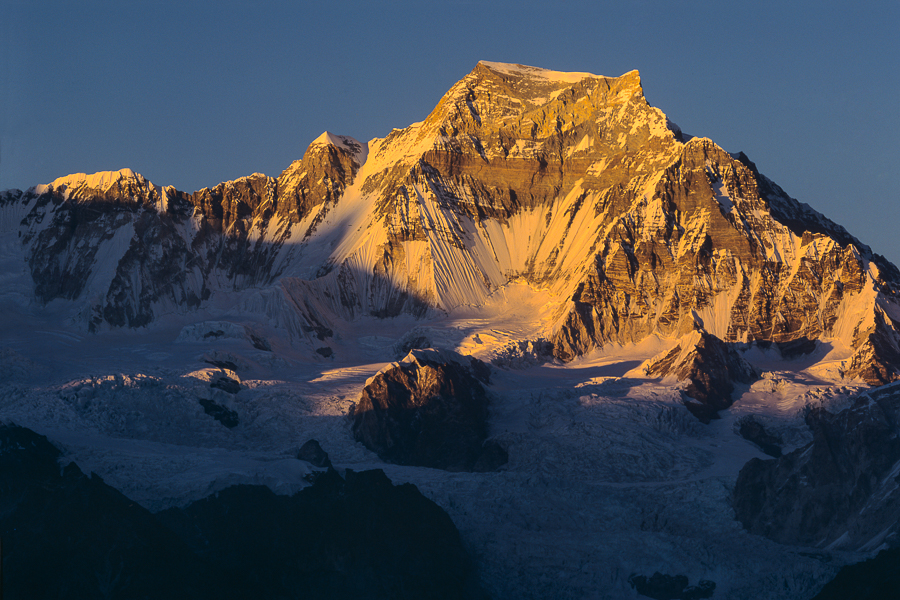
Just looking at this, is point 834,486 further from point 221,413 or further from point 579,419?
point 221,413

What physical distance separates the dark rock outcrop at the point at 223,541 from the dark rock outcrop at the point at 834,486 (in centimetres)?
3079

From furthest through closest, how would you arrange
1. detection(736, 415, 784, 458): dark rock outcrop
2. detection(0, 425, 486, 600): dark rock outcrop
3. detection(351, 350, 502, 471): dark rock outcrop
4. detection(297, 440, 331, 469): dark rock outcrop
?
detection(736, 415, 784, 458): dark rock outcrop < detection(351, 350, 502, 471): dark rock outcrop < detection(297, 440, 331, 469): dark rock outcrop < detection(0, 425, 486, 600): dark rock outcrop

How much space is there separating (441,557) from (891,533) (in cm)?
3637

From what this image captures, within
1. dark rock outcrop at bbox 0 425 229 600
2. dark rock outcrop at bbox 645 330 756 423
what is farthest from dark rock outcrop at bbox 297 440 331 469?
dark rock outcrop at bbox 645 330 756 423

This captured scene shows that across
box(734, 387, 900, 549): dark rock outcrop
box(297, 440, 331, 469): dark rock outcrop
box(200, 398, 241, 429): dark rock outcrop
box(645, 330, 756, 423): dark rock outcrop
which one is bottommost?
box(297, 440, 331, 469): dark rock outcrop

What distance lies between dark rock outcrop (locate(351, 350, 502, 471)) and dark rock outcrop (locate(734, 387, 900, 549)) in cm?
3190

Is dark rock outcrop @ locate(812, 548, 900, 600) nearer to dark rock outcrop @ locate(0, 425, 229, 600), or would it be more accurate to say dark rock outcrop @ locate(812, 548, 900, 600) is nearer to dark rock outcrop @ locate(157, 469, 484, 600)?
dark rock outcrop @ locate(157, 469, 484, 600)

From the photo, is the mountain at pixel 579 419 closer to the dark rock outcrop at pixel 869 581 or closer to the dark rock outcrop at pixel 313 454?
the dark rock outcrop at pixel 313 454

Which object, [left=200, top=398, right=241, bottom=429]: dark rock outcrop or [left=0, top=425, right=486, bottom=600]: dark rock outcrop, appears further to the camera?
[left=200, top=398, right=241, bottom=429]: dark rock outcrop

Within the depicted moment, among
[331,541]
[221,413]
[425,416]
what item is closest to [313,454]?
[221,413]

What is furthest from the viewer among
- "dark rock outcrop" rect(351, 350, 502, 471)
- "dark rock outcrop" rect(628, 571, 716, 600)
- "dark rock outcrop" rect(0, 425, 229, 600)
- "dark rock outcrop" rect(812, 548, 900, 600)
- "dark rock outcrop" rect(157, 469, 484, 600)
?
"dark rock outcrop" rect(351, 350, 502, 471)

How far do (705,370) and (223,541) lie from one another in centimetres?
7850

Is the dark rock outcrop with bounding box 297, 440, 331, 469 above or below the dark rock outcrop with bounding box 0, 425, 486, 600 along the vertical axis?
above

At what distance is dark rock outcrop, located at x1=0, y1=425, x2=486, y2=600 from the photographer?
99.8 metres
